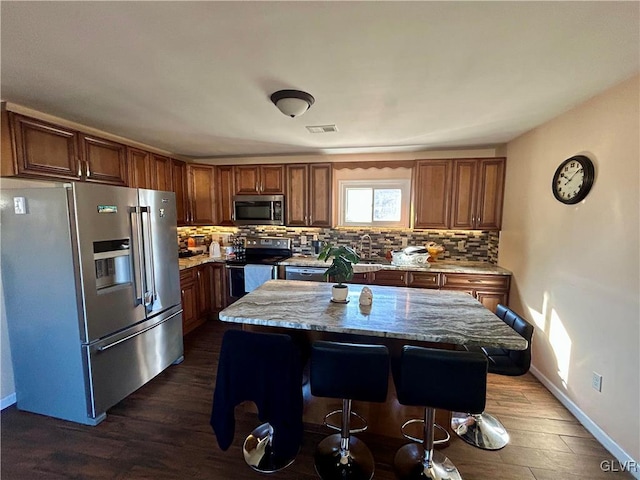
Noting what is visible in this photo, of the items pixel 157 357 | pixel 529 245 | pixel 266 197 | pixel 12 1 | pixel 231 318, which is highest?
pixel 12 1

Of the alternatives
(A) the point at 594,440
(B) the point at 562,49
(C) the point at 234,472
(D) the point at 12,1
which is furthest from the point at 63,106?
(A) the point at 594,440

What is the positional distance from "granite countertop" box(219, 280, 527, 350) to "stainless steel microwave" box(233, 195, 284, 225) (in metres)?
1.92

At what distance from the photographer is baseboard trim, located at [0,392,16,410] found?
87.8 inches

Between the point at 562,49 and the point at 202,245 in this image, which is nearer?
the point at 562,49

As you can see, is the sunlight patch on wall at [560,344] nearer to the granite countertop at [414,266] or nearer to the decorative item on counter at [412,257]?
the granite countertop at [414,266]

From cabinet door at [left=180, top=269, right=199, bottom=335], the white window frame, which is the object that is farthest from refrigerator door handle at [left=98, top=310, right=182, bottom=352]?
the white window frame

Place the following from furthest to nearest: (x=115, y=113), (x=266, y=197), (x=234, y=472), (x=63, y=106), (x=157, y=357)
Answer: (x=266, y=197) → (x=157, y=357) → (x=115, y=113) → (x=63, y=106) → (x=234, y=472)

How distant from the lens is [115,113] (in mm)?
2420

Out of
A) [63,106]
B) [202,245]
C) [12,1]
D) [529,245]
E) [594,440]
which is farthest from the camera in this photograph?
[202,245]

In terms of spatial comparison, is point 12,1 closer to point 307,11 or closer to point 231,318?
point 307,11

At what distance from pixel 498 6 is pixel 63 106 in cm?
300

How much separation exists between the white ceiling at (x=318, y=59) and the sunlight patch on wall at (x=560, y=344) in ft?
5.94

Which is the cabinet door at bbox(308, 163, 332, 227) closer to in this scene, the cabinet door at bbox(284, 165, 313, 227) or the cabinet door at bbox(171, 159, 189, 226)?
the cabinet door at bbox(284, 165, 313, 227)

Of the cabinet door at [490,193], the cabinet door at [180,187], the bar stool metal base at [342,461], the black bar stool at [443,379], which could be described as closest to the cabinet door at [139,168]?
the cabinet door at [180,187]
